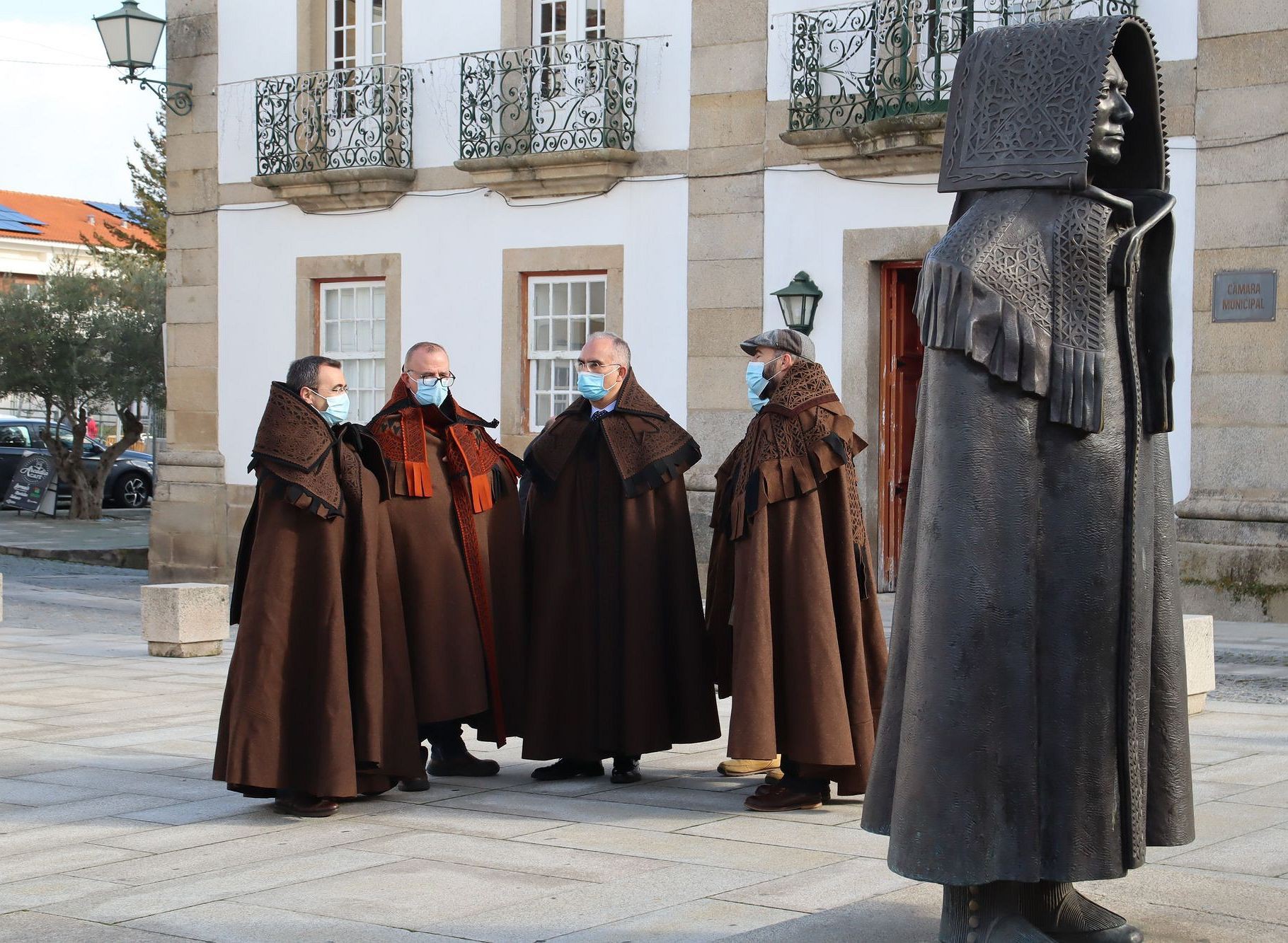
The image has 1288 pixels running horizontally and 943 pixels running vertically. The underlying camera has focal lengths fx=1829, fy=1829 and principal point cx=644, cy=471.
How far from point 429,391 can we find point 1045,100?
158 inches

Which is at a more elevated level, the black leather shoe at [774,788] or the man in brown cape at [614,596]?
the man in brown cape at [614,596]

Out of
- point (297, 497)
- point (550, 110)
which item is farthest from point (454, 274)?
point (297, 497)

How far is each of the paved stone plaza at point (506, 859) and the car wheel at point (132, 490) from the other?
77.4ft

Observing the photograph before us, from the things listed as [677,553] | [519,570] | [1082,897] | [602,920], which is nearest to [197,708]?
[519,570]

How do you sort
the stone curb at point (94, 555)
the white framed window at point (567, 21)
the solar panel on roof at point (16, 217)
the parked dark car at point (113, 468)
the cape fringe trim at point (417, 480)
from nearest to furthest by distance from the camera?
the cape fringe trim at point (417, 480) < the white framed window at point (567, 21) < the stone curb at point (94, 555) < the parked dark car at point (113, 468) < the solar panel on roof at point (16, 217)

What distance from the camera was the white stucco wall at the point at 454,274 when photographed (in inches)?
639

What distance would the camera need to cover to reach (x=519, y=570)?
25.3 ft

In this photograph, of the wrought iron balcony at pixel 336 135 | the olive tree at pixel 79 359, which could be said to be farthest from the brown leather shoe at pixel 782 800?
the olive tree at pixel 79 359

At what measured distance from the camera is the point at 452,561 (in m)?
7.49

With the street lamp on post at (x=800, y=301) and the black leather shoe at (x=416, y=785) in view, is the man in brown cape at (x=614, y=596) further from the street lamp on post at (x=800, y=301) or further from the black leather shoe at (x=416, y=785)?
the street lamp on post at (x=800, y=301)

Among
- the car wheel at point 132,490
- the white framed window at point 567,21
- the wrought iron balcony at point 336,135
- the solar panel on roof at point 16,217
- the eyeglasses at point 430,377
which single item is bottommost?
the car wheel at point 132,490

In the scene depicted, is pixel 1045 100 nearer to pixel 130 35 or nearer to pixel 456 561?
pixel 456 561

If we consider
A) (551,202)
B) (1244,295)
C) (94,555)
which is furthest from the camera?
(94,555)

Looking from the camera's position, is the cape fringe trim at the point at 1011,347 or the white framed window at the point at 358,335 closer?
the cape fringe trim at the point at 1011,347
